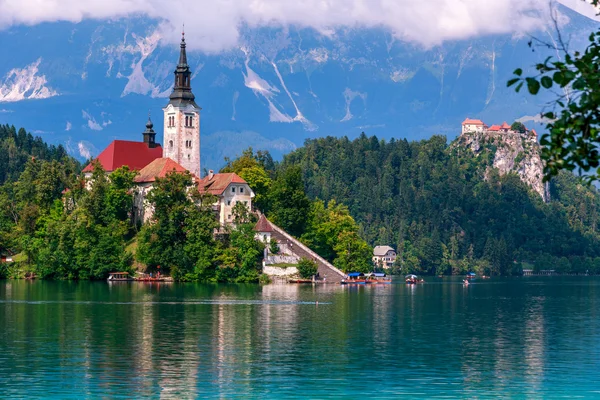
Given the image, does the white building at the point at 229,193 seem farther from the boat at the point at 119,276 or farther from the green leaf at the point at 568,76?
the green leaf at the point at 568,76

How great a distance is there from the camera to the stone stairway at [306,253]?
12694cm

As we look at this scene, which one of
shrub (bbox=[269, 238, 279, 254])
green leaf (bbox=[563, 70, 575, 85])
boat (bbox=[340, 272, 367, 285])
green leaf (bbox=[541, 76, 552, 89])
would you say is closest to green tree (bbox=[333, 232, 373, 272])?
boat (bbox=[340, 272, 367, 285])

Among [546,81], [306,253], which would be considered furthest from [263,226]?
[546,81]

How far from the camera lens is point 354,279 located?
132 metres

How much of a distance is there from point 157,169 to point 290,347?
82.5 m

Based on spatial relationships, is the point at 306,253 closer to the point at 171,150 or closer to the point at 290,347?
the point at 171,150

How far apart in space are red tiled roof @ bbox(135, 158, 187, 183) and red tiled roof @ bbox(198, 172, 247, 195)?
4.44m

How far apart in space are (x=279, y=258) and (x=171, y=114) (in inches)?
1225

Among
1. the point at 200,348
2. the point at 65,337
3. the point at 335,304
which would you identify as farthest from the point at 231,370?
the point at 335,304

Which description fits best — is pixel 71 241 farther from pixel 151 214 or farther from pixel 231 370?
pixel 231 370

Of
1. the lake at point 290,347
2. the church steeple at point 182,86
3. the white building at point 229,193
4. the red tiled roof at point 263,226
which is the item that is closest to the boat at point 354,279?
the red tiled roof at point 263,226

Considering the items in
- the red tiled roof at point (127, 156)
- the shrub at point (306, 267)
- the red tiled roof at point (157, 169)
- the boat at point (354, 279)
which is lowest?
the boat at point (354, 279)

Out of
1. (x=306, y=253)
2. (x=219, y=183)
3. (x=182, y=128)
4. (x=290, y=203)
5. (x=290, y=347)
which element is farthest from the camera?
(x=182, y=128)

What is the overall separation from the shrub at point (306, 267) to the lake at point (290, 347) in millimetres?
26527
